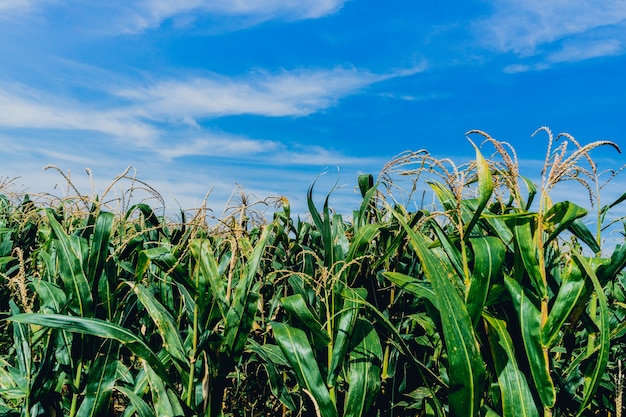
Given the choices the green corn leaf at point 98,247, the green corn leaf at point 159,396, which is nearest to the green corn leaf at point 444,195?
the green corn leaf at point 159,396

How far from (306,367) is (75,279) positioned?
3.62 feet

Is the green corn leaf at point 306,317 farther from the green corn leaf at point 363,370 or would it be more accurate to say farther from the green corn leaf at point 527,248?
the green corn leaf at point 527,248

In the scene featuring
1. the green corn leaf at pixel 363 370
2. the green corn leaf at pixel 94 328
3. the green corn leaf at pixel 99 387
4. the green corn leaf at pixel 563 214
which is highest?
the green corn leaf at pixel 563 214

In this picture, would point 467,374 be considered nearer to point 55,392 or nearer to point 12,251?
point 55,392

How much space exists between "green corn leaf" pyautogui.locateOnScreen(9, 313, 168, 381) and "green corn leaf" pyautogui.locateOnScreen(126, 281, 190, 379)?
0.07 m

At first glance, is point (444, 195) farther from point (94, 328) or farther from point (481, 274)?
point (94, 328)

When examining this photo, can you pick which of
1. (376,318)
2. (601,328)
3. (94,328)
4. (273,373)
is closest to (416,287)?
(376,318)

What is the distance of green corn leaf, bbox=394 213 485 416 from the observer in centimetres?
153

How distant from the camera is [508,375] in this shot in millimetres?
1686

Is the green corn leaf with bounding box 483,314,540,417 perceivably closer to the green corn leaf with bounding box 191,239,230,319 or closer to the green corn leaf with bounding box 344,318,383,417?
the green corn leaf with bounding box 344,318,383,417

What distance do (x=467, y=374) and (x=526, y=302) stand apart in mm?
327

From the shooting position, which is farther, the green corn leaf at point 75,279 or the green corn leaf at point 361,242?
the green corn leaf at point 75,279

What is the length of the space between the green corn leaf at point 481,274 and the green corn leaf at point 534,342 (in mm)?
113

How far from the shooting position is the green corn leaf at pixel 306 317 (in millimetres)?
1882
